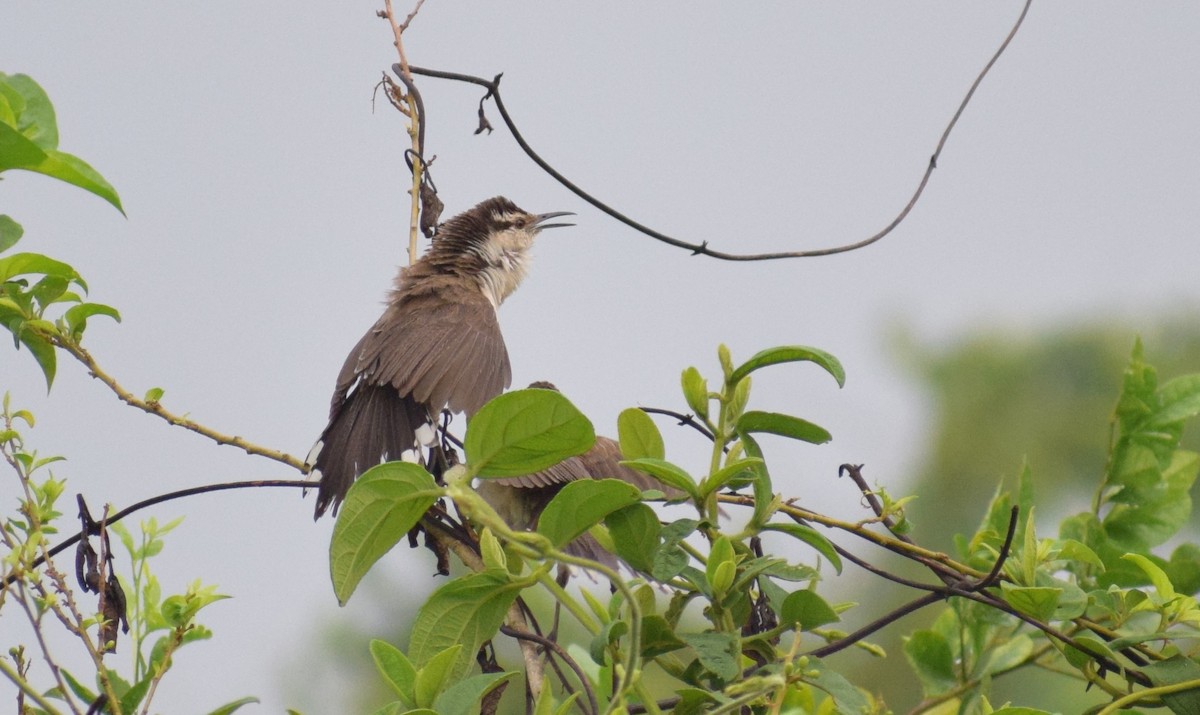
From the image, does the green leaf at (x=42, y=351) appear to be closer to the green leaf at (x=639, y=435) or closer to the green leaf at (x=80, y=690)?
the green leaf at (x=80, y=690)

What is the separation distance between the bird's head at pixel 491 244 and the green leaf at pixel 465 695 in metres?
2.87

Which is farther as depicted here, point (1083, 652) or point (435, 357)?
point (435, 357)

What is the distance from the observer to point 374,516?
1323 mm

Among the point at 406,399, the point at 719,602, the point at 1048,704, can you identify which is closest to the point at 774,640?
the point at 719,602

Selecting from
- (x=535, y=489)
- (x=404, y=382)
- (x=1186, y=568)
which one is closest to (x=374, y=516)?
(x=1186, y=568)

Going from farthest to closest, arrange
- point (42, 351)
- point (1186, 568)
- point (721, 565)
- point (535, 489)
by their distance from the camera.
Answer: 1. point (535, 489)
2. point (1186, 568)
3. point (42, 351)
4. point (721, 565)

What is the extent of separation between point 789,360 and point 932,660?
2.78 ft

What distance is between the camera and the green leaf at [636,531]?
1416 millimetres

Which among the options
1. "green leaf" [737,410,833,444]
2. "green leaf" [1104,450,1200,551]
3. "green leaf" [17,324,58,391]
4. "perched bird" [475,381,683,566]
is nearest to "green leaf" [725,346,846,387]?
"green leaf" [737,410,833,444]

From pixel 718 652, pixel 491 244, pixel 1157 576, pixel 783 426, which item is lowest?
pixel 1157 576

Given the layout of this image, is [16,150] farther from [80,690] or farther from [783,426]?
[783,426]

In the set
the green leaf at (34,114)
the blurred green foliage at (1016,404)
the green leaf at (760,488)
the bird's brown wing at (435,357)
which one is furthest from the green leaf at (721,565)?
the blurred green foliage at (1016,404)

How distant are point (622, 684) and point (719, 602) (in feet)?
1.20

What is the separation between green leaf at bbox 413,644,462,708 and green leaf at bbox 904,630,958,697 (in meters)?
0.95
